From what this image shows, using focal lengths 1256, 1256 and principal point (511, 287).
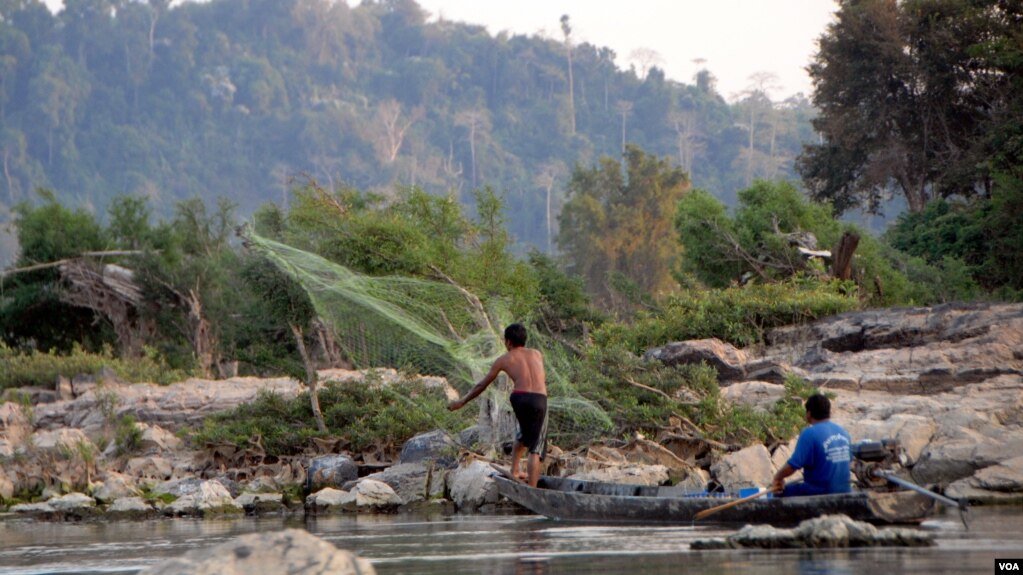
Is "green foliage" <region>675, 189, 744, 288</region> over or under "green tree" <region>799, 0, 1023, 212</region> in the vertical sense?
under

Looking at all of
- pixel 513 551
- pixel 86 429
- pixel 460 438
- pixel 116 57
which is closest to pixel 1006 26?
pixel 460 438

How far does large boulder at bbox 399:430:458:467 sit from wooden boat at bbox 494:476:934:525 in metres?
2.41

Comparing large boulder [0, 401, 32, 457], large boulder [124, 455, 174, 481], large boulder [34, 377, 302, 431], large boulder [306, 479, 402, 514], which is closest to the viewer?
large boulder [306, 479, 402, 514]

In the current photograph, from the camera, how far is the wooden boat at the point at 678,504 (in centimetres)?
1056

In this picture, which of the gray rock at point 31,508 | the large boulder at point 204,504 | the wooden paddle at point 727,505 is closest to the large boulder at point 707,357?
the large boulder at point 204,504

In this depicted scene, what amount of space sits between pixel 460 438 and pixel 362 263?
5024 millimetres

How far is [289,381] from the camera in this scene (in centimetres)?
2470

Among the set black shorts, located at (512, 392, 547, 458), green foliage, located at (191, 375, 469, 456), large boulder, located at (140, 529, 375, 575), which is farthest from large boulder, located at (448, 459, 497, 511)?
large boulder, located at (140, 529, 375, 575)

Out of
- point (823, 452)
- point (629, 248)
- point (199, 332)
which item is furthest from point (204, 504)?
point (629, 248)

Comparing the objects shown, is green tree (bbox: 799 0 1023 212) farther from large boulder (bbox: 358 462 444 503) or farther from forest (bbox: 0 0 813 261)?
forest (bbox: 0 0 813 261)

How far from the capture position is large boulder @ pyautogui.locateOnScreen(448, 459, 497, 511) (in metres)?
15.8

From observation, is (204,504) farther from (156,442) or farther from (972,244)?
(972,244)

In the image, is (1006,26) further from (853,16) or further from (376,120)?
(376,120)

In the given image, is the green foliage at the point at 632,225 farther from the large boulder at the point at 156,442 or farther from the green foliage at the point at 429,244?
the large boulder at the point at 156,442
